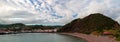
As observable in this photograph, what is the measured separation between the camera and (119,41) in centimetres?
7625
